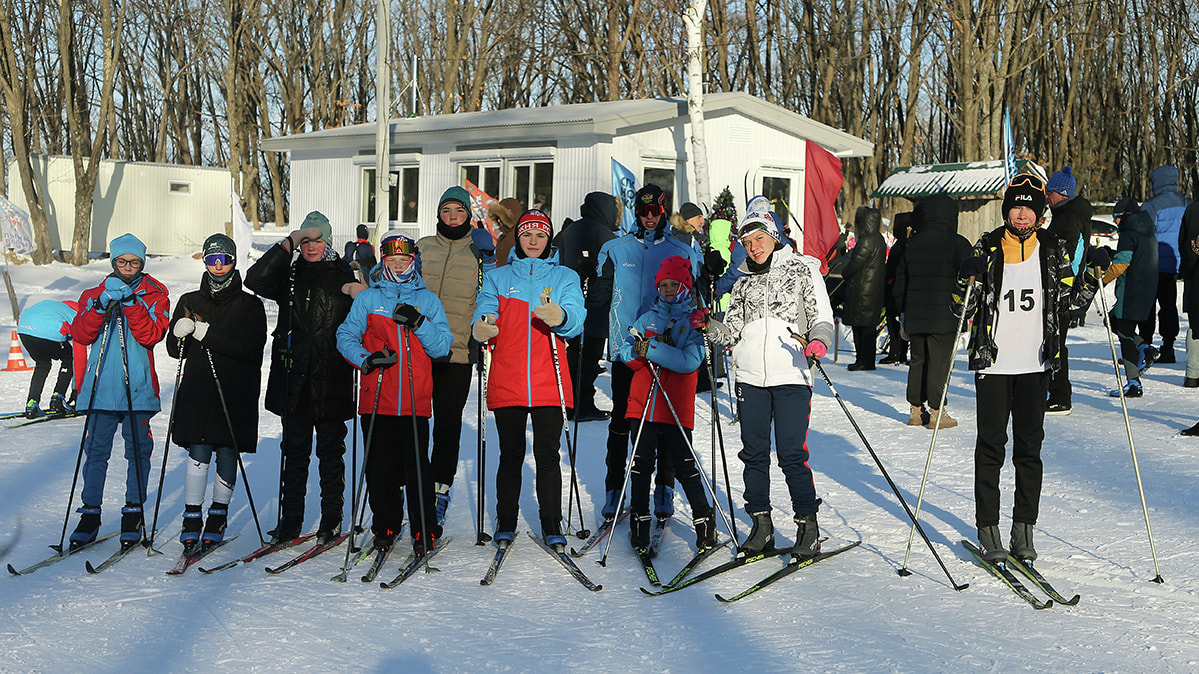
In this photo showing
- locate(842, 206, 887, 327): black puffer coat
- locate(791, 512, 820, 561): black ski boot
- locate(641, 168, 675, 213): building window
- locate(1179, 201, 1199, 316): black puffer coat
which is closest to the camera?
locate(791, 512, 820, 561): black ski boot

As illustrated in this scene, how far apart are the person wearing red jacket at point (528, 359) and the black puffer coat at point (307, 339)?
81cm

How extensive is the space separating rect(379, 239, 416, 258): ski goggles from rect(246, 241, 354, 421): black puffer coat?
475 millimetres

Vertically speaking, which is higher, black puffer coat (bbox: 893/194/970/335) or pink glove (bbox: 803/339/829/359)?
black puffer coat (bbox: 893/194/970/335)

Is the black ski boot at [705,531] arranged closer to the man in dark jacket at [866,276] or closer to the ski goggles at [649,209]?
the ski goggles at [649,209]

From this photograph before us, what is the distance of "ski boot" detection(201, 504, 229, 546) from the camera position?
579cm

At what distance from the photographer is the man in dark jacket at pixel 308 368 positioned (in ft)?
18.8

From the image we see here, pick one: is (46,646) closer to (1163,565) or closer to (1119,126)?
(1163,565)

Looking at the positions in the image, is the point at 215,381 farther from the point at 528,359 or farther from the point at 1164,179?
the point at 1164,179

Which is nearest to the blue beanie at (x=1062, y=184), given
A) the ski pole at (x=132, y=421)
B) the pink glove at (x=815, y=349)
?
the pink glove at (x=815, y=349)

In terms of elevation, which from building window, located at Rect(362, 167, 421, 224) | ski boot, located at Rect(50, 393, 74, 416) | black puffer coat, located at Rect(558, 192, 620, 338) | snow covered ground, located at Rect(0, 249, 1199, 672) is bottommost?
snow covered ground, located at Rect(0, 249, 1199, 672)

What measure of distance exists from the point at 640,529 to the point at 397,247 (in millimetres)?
1893

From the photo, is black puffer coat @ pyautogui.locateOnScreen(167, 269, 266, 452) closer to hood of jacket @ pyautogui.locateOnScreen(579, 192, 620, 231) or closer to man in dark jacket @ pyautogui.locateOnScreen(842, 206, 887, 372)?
hood of jacket @ pyautogui.locateOnScreen(579, 192, 620, 231)

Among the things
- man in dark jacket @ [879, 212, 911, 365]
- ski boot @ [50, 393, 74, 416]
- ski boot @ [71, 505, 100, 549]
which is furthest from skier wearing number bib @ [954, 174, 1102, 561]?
ski boot @ [50, 393, 74, 416]

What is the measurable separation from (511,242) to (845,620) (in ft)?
14.3
